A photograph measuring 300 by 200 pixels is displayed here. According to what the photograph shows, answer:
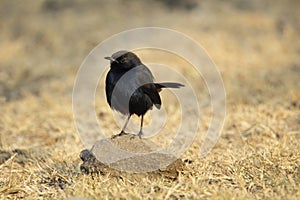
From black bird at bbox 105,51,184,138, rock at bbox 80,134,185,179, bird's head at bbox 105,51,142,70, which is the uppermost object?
bird's head at bbox 105,51,142,70

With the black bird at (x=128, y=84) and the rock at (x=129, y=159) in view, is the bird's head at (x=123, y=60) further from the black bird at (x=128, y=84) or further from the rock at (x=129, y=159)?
the rock at (x=129, y=159)

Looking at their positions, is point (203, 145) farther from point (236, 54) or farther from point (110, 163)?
point (236, 54)

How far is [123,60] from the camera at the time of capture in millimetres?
4473

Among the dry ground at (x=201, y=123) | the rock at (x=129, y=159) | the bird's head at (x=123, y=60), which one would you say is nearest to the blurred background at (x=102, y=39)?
the dry ground at (x=201, y=123)

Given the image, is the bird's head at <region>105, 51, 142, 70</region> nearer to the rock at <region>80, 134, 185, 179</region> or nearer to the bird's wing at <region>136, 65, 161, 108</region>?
the bird's wing at <region>136, 65, 161, 108</region>

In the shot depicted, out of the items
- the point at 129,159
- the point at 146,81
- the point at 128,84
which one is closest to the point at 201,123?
the point at 146,81

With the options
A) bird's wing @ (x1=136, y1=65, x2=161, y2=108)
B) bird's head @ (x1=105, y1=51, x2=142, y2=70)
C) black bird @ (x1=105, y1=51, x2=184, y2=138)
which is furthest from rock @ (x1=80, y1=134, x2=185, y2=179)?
bird's head @ (x1=105, y1=51, x2=142, y2=70)

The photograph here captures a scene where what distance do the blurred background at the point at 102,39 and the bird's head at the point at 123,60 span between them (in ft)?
6.83

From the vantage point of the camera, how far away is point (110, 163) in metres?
4.08

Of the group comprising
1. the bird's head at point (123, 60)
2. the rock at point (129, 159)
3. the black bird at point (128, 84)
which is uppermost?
the bird's head at point (123, 60)

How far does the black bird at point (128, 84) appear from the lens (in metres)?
4.40

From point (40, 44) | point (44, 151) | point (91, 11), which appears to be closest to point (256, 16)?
point (91, 11)

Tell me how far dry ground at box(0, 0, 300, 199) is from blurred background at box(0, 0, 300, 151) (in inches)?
→ 1.2

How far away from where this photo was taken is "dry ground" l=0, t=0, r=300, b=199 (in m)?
3.83
